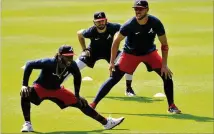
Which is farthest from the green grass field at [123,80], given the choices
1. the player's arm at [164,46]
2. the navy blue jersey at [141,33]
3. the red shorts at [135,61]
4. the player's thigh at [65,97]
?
the navy blue jersey at [141,33]

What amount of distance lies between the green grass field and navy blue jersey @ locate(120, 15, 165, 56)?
1.22m

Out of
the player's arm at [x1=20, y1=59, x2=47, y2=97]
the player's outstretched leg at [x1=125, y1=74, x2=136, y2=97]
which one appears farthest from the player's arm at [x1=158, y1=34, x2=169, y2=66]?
the player's arm at [x1=20, y1=59, x2=47, y2=97]

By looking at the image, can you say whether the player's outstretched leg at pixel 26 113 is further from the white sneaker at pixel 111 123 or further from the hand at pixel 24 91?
the white sneaker at pixel 111 123

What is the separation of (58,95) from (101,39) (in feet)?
9.94

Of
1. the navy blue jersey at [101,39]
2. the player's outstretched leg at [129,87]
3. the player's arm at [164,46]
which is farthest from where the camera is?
the player's outstretched leg at [129,87]

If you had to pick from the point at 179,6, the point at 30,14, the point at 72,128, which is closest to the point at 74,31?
the point at 30,14

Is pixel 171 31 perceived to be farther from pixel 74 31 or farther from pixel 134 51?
pixel 134 51

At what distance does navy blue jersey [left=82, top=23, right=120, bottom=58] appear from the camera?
45.5 ft

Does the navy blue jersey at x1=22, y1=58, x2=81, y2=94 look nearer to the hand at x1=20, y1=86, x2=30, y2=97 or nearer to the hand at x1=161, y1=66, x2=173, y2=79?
the hand at x1=20, y1=86, x2=30, y2=97

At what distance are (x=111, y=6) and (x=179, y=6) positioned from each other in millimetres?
3256

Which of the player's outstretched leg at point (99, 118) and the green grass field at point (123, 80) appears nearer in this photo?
the player's outstretched leg at point (99, 118)

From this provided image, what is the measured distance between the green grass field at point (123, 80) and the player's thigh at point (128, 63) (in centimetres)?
83

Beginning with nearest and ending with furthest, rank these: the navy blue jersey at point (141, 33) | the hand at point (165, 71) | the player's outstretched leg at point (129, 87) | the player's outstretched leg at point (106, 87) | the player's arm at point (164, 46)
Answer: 1. the navy blue jersey at point (141, 33)
2. the player's arm at point (164, 46)
3. the hand at point (165, 71)
4. the player's outstretched leg at point (106, 87)
5. the player's outstretched leg at point (129, 87)

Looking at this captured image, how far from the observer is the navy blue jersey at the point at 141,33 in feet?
40.3
